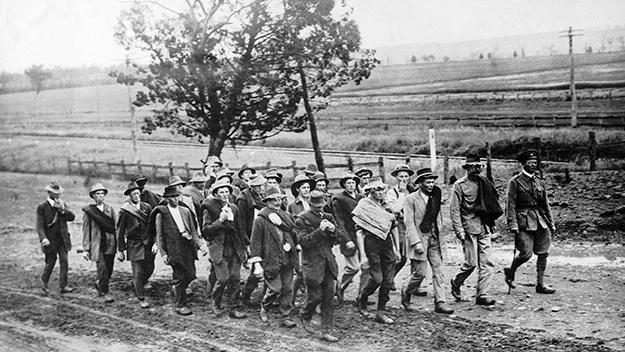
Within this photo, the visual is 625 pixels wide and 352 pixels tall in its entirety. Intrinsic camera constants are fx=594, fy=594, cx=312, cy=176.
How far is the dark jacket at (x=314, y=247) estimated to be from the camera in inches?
238

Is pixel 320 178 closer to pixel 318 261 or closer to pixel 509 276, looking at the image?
pixel 318 261

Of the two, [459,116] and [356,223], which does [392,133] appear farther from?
[356,223]

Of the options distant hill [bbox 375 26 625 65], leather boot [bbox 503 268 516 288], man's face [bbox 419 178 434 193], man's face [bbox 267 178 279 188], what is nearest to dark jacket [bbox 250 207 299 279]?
man's face [bbox 267 178 279 188]

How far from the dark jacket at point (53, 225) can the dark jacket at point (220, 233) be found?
8.47ft

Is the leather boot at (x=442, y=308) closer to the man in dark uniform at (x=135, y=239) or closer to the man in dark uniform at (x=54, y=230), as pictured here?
the man in dark uniform at (x=135, y=239)

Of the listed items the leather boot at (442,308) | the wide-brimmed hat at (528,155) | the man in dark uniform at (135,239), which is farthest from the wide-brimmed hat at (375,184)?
the man in dark uniform at (135,239)

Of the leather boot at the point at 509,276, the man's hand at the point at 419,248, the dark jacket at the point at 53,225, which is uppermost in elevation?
the dark jacket at the point at 53,225

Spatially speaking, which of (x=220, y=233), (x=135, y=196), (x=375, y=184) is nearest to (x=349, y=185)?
(x=375, y=184)

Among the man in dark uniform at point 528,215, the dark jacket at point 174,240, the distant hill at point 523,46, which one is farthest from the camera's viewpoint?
the distant hill at point 523,46

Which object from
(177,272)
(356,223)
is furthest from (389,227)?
(177,272)

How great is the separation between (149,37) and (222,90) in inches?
71.1

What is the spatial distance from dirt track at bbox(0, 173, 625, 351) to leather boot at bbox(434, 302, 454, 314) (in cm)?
7

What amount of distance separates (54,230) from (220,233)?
288cm

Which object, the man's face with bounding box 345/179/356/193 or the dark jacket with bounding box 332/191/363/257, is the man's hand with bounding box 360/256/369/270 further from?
the man's face with bounding box 345/179/356/193
